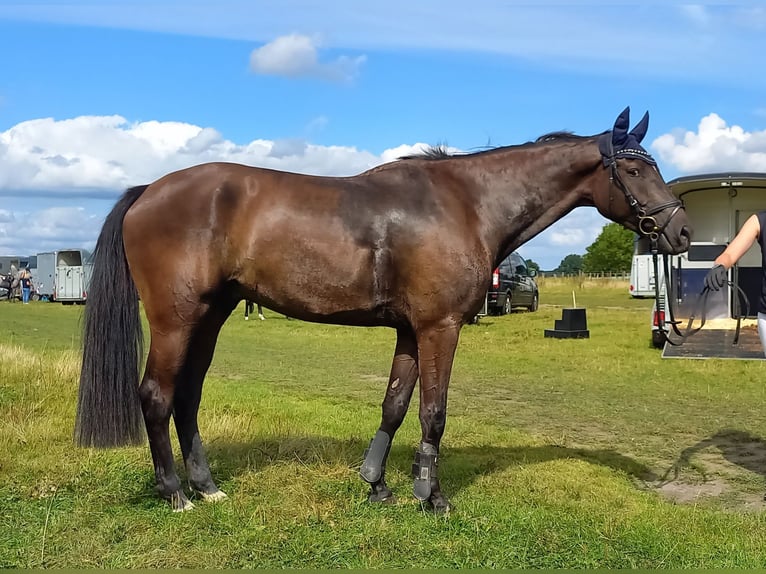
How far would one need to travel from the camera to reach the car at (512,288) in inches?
898

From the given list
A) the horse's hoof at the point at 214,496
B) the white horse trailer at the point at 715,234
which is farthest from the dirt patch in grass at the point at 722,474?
the white horse trailer at the point at 715,234

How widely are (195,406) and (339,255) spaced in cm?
162

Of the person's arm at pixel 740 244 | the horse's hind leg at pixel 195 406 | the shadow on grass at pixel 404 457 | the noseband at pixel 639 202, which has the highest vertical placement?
the noseband at pixel 639 202

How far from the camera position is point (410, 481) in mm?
5379

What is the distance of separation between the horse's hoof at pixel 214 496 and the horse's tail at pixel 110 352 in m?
0.61

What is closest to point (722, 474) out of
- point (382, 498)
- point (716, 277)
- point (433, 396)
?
point (716, 277)

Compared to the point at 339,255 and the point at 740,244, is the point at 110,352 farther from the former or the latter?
the point at 740,244

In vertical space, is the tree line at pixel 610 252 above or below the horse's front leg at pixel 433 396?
above

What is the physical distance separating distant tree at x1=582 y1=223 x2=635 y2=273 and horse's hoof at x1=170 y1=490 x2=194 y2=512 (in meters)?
94.5

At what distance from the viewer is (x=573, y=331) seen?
16031 millimetres

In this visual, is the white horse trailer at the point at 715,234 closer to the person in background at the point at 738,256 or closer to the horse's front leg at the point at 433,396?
the person in background at the point at 738,256

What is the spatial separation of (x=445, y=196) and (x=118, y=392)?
261cm

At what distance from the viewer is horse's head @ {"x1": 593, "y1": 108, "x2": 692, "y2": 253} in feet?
15.8

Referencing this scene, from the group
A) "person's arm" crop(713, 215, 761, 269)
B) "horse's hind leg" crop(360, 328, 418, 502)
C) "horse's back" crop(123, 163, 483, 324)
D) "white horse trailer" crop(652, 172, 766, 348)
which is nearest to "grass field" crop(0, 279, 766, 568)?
"horse's hind leg" crop(360, 328, 418, 502)
